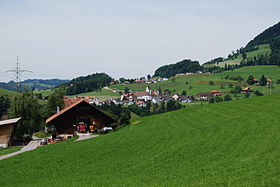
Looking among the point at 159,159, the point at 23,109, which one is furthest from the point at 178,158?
the point at 23,109

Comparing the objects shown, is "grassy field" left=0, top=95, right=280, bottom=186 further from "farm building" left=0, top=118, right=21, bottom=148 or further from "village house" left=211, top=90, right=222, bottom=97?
"village house" left=211, top=90, right=222, bottom=97

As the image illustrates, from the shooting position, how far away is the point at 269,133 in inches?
1101

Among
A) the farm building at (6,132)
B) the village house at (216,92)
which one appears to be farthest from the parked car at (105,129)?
the village house at (216,92)

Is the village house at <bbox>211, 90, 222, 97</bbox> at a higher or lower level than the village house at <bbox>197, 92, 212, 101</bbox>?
higher

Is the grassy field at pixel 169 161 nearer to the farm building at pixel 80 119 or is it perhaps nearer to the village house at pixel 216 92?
the farm building at pixel 80 119

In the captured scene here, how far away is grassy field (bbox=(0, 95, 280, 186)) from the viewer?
1823 centimetres

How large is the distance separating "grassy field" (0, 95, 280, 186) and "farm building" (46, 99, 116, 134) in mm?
24326

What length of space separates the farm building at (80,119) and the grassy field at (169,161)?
24326 millimetres

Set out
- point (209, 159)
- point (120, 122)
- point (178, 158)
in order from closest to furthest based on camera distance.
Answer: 1. point (209, 159)
2. point (178, 158)
3. point (120, 122)

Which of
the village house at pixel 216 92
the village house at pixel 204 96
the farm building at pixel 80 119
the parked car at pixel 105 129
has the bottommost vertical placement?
the village house at pixel 204 96

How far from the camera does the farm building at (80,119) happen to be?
2355 inches

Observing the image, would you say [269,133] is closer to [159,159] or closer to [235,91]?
[159,159]

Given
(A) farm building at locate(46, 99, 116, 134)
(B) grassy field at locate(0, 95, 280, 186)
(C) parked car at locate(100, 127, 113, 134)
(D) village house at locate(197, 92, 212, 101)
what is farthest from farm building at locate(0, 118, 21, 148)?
(D) village house at locate(197, 92, 212, 101)

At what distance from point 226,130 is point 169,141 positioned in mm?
4852
